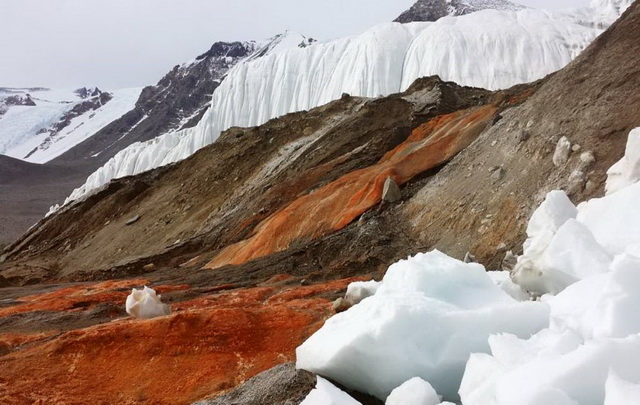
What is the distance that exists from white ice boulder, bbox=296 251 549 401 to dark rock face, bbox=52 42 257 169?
105933 mm

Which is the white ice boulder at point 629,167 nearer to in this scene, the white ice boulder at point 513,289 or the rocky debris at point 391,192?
the white ice boulder at point 513,289

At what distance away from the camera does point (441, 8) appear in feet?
294

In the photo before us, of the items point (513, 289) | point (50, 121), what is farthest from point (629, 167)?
point (50, 121)

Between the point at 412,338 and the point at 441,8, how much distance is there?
94.1 meters

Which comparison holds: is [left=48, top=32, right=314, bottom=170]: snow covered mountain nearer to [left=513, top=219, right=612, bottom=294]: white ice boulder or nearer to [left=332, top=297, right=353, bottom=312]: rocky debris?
[left=332, top=297, right=353, bottom=312]: rocky debris

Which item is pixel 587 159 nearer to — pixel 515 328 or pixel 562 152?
pixel 562 152

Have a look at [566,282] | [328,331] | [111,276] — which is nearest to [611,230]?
[566,282]

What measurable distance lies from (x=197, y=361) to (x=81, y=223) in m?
22.9

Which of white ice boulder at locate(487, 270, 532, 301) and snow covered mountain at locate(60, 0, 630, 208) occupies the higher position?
white ice boulder at locate(487, 270, 532, 301)

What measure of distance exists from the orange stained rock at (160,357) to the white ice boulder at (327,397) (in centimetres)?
191

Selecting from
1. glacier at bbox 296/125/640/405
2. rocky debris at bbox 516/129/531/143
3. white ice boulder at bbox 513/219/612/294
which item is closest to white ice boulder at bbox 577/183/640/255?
glacier at bbox 296/125/640/405

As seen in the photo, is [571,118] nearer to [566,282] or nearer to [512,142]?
[512,142]

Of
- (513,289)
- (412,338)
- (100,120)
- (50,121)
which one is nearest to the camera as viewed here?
(412,338)

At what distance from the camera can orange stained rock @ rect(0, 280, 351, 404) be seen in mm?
5703
